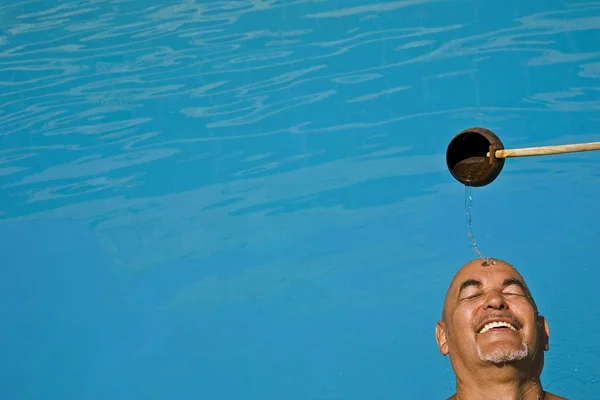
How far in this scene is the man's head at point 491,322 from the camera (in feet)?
8.68

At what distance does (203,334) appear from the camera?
4301 mm

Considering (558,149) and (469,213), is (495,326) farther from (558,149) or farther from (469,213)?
(469,213)

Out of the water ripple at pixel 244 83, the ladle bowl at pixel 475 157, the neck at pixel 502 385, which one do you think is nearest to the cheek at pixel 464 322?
the neck at pixel 502 385

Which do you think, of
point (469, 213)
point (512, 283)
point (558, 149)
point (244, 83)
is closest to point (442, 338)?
point (512, 283)

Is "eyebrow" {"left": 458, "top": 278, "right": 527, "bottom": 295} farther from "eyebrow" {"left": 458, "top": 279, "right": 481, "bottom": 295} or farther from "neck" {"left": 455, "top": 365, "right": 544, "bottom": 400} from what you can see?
"neck" {"left": 455, "top": 365, "right": 544, "bottom": 400}

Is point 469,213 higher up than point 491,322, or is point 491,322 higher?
point 491,322

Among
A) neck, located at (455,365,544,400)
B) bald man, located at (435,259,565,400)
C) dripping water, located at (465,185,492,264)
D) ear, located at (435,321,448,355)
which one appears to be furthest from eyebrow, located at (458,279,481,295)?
dripping water, located at (465,185,492,264)

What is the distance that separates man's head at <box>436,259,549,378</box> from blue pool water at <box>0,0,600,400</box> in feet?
3.99

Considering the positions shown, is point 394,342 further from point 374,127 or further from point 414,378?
point 374,127

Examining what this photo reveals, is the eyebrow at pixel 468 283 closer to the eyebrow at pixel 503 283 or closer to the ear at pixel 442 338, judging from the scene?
the eyebrow at pixel 503 283

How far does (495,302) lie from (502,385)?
0.73 feet

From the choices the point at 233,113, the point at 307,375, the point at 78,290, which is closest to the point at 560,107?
the point at 233,113

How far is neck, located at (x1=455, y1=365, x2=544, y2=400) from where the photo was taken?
266 cm

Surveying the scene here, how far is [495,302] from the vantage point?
2.72 m
